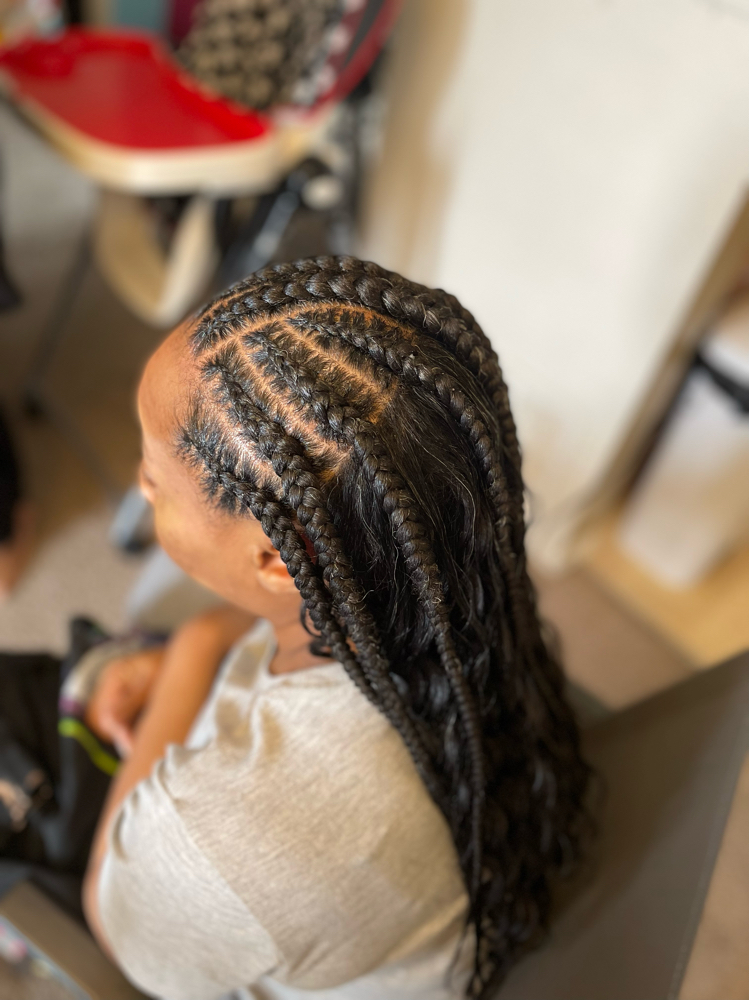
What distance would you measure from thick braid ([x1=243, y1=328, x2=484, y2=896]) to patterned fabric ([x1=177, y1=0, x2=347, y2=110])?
3.57 feet

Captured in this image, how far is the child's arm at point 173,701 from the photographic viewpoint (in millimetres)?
742

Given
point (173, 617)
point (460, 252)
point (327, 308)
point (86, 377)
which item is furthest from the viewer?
Answer: point (86, 377)

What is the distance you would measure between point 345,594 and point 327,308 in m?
0.19

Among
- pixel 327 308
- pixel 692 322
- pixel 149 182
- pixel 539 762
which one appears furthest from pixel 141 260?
pixel 539 762

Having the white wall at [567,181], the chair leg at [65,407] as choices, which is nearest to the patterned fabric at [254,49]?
the white wall at [567,181]

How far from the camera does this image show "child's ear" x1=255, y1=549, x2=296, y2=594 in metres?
0.52

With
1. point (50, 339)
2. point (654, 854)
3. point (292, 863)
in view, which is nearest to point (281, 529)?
point (292, 863)

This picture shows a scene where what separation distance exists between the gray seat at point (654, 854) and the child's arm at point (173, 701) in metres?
0.41

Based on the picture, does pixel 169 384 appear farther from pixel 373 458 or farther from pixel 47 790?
pixel 47 790

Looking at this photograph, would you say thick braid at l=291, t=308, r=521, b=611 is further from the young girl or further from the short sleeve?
the short sleeve

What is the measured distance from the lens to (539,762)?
0.61 m

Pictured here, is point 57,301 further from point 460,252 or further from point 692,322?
point 692,322

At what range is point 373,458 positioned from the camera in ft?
1.44

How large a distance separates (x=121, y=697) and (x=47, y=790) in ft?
0.41
